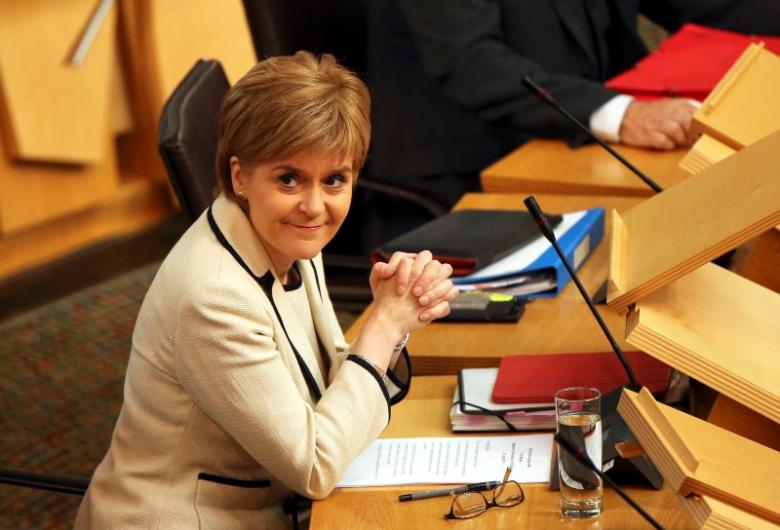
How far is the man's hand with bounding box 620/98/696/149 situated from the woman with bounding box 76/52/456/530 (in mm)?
1190

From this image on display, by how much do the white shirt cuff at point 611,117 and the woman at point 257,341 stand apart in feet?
4.02

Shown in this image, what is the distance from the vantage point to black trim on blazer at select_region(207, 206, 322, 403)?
4.73ft

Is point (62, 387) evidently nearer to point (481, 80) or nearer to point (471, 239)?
point (481, 80)

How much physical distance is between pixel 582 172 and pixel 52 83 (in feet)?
8.19

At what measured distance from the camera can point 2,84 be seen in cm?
403

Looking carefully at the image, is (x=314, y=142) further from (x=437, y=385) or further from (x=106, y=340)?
(x=106, y=340)

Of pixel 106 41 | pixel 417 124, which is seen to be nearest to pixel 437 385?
pixel 417 124

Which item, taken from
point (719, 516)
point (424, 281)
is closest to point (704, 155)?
point (424, 281)

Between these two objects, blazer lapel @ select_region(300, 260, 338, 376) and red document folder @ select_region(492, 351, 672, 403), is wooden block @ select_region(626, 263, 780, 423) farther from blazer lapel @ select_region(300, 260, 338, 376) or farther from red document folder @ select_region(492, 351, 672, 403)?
blazer lapel @ select_region(300, 260, 338, 376)

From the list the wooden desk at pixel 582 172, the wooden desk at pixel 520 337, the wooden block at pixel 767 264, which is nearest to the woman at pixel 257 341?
the wooden desk at pixel 520 337

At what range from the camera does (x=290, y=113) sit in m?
1.39

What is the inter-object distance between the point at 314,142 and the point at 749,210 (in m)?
0.53

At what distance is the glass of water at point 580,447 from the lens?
1215 mm

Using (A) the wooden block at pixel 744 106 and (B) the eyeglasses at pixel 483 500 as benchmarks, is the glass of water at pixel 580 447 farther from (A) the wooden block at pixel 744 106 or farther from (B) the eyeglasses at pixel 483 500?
(A) the wooden block at pixel 744 106
